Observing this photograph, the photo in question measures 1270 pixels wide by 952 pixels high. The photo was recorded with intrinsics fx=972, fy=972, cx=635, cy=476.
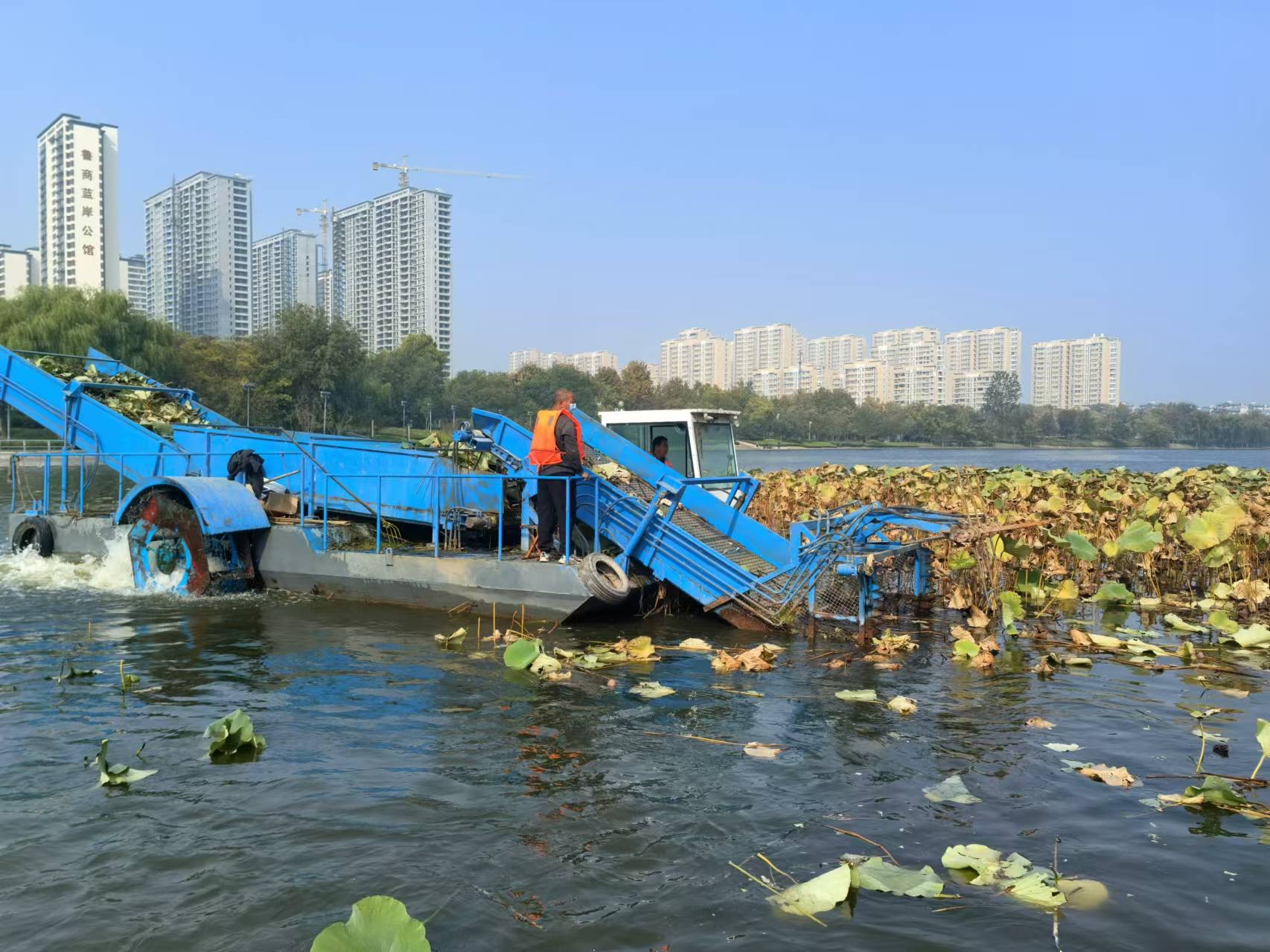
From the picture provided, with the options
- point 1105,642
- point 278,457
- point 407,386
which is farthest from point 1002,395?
point 278,457

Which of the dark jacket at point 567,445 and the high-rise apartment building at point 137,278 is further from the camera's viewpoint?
the high-rise apartment building at point 137,278

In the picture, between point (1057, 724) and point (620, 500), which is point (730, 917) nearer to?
point (1057, 724)

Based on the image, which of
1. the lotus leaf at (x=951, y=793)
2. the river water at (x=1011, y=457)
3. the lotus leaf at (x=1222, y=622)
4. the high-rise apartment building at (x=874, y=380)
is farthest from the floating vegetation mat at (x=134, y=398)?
the high-rise apartment building at (x=874, y=380)

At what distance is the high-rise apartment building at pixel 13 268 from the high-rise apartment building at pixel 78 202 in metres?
26.4

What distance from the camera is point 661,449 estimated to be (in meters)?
12.8

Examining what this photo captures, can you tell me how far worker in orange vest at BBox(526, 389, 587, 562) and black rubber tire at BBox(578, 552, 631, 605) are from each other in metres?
0.42

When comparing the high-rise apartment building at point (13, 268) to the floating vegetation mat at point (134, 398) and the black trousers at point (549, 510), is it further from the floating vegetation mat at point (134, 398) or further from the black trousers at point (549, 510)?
the black trousers at point (549, 510)

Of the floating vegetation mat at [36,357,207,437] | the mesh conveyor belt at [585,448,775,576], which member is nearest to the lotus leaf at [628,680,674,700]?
the mesh conveyor belt at [585,448,775,576]

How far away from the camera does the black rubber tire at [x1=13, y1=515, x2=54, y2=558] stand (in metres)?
13.5

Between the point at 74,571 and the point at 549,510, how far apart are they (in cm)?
717

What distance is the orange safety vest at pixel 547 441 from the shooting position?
34.0ft

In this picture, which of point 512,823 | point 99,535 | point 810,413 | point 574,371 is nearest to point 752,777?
point 512,823

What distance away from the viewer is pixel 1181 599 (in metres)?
12.7

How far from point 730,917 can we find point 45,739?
4.98 metres
